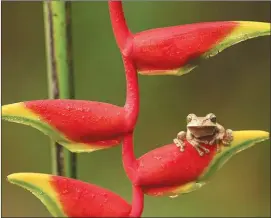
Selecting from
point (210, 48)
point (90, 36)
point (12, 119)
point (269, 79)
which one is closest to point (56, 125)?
point (12, 119)

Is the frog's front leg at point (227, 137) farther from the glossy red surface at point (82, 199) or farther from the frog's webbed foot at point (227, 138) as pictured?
the glossy red surface at point (82, 199)

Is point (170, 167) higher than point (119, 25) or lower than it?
lower

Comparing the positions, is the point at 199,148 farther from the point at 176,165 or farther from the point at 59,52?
the point at 59,52

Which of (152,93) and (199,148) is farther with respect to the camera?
(152,93)

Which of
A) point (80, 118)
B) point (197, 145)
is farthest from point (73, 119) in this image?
point (197, 145)

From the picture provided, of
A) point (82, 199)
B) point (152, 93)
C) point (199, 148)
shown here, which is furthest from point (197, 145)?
point (152, 93)

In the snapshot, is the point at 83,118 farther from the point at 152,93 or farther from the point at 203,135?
the point at 152,93

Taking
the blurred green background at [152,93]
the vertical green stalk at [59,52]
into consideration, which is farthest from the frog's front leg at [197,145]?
the blurred green background at [152,93]
